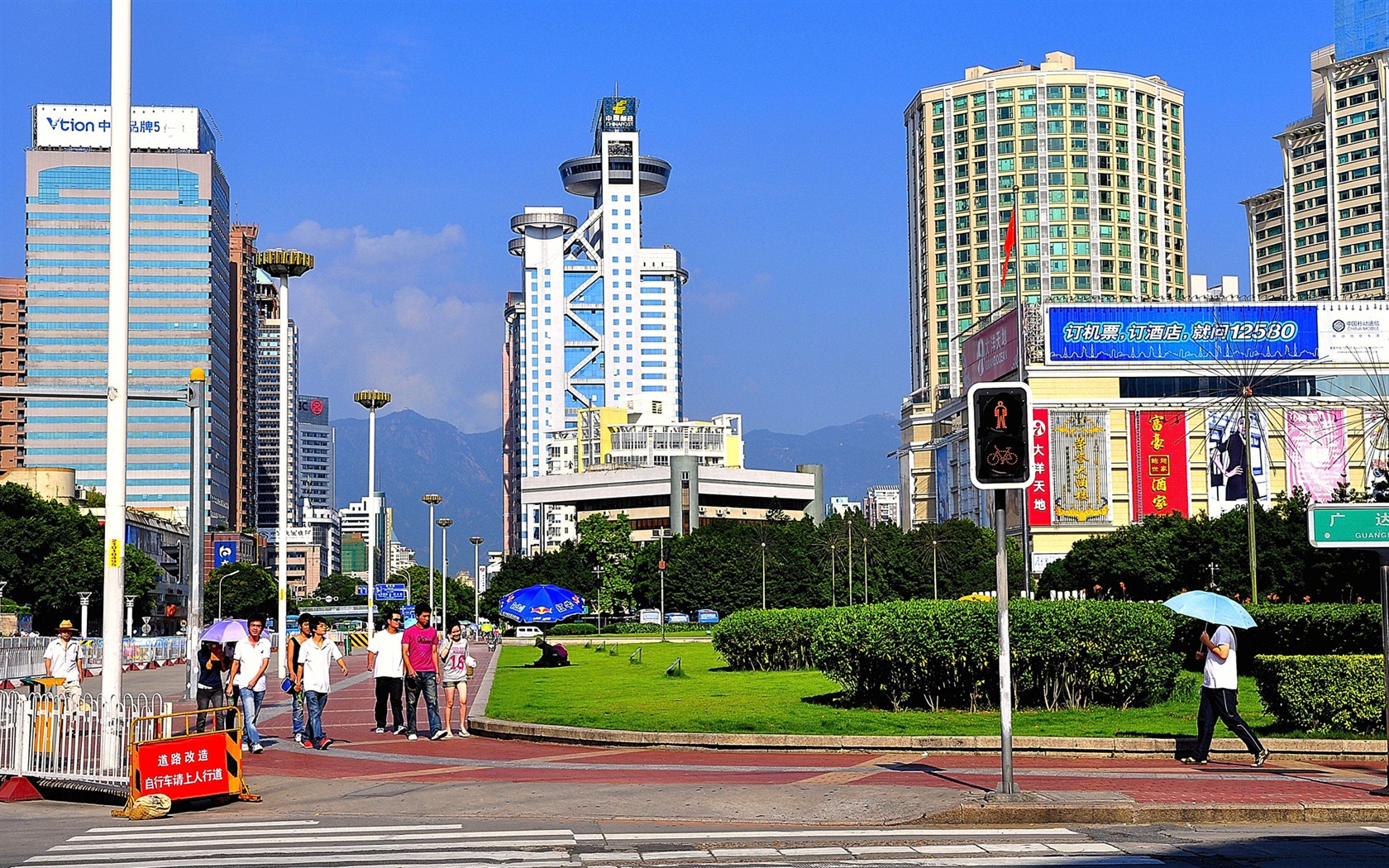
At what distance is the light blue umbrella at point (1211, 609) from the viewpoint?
53.5ft

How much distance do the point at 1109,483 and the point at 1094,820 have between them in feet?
339

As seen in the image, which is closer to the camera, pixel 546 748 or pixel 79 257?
pixel 546 748

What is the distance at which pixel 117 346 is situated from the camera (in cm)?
1661

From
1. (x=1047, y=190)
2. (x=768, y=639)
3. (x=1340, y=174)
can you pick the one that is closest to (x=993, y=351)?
(x=1047, y=190)

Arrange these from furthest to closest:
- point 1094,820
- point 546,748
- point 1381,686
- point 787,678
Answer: point 787,678, point 546,748, point 1381,686, point 1094,820

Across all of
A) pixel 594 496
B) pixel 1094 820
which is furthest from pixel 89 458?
pixel 1094 820

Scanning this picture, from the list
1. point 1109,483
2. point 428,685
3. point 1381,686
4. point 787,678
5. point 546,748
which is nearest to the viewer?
point 1381,686

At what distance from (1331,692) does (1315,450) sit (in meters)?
98.7

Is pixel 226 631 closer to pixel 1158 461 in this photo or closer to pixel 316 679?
pixel 316 679

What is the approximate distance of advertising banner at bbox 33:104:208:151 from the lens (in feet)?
557

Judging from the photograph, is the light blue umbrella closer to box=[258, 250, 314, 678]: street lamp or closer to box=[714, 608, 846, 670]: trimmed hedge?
box=[714, 608, 846, 670]: trimmed hedge

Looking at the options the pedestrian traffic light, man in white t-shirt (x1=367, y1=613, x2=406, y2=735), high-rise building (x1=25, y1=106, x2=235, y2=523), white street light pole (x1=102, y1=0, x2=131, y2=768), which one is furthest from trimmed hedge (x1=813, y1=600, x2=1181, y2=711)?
high-rise building (x1=25, y1=106, x2=235, y2=523)

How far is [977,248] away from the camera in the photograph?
167625mm

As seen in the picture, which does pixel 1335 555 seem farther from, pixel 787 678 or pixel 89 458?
pixel 89 458
